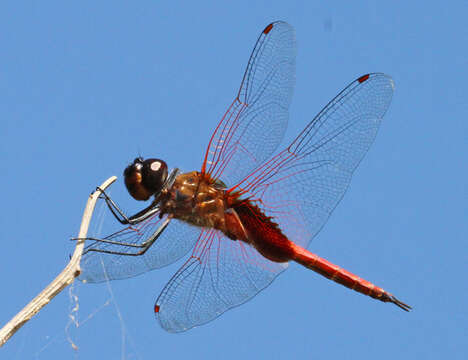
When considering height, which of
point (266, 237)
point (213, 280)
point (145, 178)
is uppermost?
point (145, 178)

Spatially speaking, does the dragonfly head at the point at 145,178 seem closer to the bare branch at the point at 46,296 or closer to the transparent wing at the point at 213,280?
the transparent wing at the point at 213,280

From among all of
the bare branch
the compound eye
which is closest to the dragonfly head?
the compound eye

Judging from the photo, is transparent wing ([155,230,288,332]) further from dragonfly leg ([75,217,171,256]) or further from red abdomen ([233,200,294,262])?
dragonfly leg ([75,217,171,256])

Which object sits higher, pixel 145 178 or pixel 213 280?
pixel 145 178

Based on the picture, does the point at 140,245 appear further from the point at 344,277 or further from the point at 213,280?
the point at 344,277

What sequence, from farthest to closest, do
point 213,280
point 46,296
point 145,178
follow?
point 213,280, point 145,178, point 46,296

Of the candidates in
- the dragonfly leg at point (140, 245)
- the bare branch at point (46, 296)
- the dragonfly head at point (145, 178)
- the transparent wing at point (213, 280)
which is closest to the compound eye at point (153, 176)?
the dragonfly head at point (145, 178)

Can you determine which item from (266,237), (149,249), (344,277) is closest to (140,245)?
(149,249)
